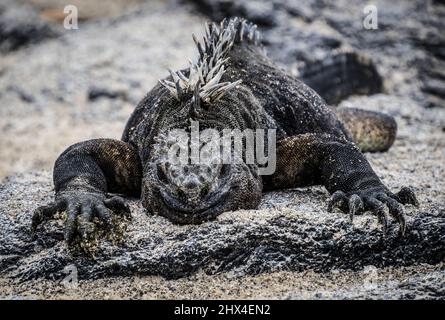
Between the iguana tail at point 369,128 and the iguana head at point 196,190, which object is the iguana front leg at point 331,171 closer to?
the iguana head at point 196,190

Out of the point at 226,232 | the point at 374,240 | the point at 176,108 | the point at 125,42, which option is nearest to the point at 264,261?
the point at 226,232

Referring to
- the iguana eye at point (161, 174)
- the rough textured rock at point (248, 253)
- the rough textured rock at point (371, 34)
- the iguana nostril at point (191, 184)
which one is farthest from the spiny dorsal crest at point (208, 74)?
the rough textured rock at point (371, 34)

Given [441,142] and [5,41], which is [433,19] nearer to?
[441,142]

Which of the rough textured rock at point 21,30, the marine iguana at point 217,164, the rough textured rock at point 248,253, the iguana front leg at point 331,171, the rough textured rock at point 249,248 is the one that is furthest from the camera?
the rough textured rock at point 21,30

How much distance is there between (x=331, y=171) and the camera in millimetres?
3891

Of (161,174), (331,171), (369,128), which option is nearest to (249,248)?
(161,174)

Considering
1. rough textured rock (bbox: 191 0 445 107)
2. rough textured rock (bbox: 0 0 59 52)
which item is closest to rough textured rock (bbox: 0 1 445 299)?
rough textured rock (bbox: 191 0 445 107)

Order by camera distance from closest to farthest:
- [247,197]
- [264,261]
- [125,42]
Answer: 1. [264,261]
2. [247,197]
3. [125,42]

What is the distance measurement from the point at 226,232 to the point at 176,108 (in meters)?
0.91

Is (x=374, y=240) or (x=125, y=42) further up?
(x=125, y=42)

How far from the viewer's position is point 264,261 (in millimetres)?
3193

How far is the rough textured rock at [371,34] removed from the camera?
27.7 ft

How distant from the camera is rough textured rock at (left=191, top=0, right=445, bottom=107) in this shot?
844cm
